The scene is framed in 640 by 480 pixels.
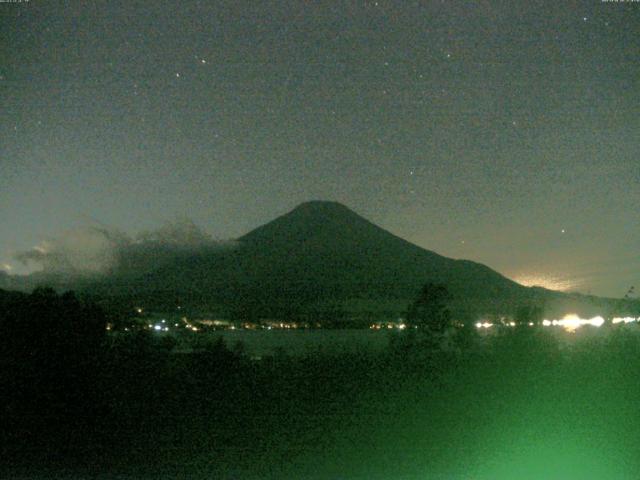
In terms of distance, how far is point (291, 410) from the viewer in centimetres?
1289

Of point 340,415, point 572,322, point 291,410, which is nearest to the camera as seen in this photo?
point 340,415

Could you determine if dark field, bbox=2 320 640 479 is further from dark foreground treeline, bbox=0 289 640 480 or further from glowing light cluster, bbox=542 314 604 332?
glowing light cluster, bbox=542 314 604 332

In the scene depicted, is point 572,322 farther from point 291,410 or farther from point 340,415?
point 291,410

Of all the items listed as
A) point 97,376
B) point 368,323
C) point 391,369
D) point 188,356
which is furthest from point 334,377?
point 368,323

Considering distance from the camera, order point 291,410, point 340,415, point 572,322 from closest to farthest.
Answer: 1. point 340,415
2. point 291,410
3. point 572,322

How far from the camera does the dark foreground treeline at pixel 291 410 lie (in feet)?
31.1

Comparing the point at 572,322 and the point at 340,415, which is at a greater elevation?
the point at 572,322

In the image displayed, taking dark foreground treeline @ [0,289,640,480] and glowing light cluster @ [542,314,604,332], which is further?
glowing light cluster @ [542,314,604,332]

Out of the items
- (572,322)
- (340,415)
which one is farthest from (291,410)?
(572,322)

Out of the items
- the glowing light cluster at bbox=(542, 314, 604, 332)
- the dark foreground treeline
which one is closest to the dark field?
the dark foreground treeline

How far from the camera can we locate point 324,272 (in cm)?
5103

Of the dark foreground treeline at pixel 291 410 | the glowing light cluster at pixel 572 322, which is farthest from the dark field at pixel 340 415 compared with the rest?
the glowing light cluster at pixel 572 322

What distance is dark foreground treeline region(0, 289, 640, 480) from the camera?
31.1 ft

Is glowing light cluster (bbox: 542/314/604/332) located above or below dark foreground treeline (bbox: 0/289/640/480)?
above
